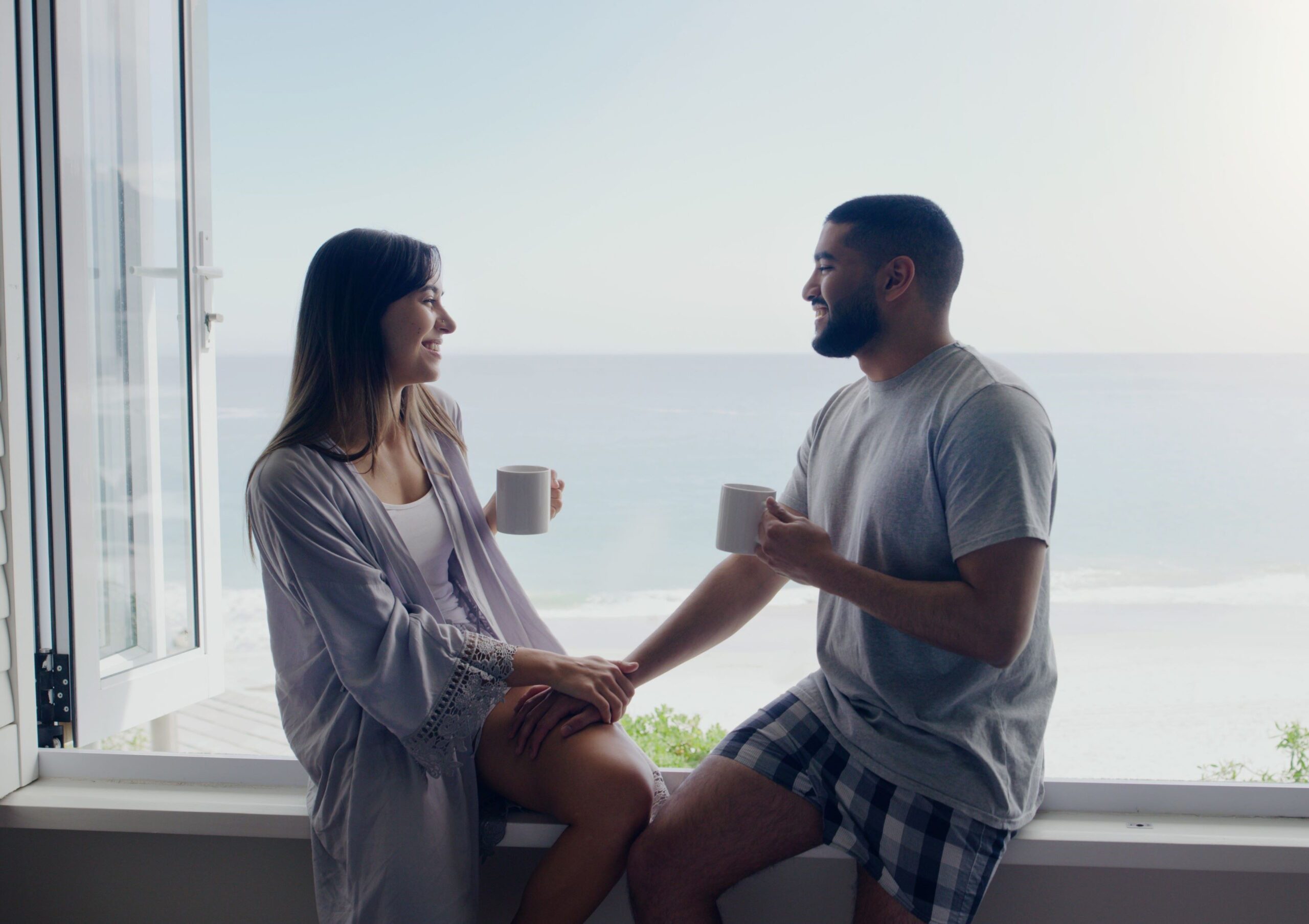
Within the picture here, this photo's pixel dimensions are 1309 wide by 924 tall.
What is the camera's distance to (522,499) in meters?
1.30

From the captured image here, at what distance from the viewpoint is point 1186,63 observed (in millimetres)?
2518

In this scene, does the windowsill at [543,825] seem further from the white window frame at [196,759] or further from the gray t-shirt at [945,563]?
the gray t-shirt at [945,563]

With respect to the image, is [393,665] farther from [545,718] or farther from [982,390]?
[982,390]

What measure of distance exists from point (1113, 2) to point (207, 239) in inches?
91.9

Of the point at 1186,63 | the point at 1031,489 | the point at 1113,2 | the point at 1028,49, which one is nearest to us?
the point at 1031,489

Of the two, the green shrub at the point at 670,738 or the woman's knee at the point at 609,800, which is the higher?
the woman's knee at the point at 609,800

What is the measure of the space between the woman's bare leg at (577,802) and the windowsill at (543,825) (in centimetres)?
11

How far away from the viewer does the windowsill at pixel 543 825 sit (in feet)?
4.24

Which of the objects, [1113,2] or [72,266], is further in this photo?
[1113,2]

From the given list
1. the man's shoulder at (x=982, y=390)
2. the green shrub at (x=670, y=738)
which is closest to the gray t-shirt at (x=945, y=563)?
the man's shoulder at (x=982, y=390)

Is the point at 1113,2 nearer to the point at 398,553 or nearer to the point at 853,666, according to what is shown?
the point at 853,666

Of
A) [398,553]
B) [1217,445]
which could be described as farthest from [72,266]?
[1217,445]

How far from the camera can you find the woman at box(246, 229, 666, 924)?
3.76ft

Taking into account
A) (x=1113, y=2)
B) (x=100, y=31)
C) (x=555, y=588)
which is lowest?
(x=555, y=588)
